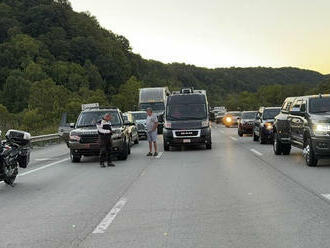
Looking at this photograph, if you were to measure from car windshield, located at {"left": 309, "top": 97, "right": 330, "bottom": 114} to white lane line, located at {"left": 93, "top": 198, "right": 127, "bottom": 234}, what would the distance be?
25.5 ft

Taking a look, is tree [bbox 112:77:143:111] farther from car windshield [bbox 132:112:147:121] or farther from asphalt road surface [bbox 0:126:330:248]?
asphalt road surface [bbox 0:126:330:248]

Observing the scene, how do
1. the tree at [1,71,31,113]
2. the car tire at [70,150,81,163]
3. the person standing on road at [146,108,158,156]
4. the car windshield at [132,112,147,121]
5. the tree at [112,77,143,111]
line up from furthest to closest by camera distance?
the tree at [1,71,31,113], the tree at [112,77,143,111], the car windshield at [132,112,147,121], the person standing on road at [146,108,158,156], the car tire at [70,150,81,163]

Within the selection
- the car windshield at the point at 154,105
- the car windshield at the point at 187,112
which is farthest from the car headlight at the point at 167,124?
the car windshield at the point at 154,105

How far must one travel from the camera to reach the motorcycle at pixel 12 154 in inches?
426

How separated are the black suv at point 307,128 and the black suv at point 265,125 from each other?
4.80m

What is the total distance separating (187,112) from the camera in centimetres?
2191

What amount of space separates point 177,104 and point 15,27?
325 feet

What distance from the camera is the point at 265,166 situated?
46.9 ft

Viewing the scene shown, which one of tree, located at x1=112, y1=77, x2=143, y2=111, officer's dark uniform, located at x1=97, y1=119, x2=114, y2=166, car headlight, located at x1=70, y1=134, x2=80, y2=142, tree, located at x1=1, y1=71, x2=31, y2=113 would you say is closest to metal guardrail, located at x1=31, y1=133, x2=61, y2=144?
car headlight, located at x1=70, y1=134, x2=80, y2=142

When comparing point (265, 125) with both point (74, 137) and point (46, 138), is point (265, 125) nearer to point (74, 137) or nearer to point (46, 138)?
point (74, 137)

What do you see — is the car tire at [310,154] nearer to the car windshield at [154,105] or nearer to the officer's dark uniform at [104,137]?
the officer's dark uniform at [104,137]

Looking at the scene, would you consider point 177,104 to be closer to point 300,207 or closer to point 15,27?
point 300,207

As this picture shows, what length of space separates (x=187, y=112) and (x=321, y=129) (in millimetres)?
8991

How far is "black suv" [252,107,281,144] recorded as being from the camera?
23.2 meters
